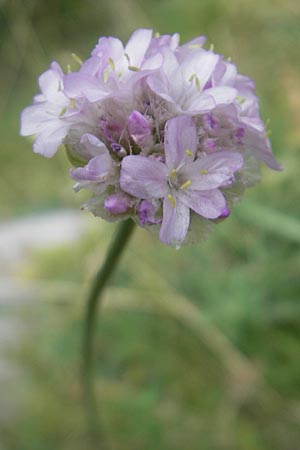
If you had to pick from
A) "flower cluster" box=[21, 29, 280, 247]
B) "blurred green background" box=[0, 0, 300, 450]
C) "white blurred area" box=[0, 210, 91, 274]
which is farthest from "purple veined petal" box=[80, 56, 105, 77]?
"white blurred area" box=[0, 210, 91, 274]

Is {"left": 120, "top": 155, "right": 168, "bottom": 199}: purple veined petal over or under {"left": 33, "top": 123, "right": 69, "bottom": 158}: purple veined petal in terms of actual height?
under

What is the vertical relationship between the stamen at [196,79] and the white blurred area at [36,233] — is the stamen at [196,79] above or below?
above

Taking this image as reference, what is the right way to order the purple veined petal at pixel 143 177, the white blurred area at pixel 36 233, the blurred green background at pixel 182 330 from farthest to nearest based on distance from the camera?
the white blurred area at pixel 36 233, the blurred green background at pixel 182 330, the purple veined petal at pixel 143 177

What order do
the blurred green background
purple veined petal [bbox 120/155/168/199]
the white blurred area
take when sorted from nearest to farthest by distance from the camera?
purple veined petal [bbox 120/155/168/199], the blurred green background, the white blurred area

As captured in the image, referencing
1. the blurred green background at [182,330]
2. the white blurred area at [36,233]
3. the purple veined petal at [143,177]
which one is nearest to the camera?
the purple veined petal at [143,177]

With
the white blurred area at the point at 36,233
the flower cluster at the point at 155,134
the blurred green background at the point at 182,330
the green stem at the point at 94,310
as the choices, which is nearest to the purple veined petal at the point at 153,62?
the flower cluster at the point at 155,134

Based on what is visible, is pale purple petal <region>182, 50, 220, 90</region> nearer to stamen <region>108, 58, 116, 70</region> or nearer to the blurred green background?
stamen <region>108, 58, 116, 70</region>

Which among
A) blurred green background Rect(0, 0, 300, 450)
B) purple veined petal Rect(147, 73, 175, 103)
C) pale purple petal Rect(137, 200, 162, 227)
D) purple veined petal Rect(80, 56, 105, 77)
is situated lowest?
blurred green background Rect(0, 0, 300, 450)

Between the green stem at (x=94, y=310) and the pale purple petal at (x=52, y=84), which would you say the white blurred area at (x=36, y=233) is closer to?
the green stem at (x=94, y=310)
